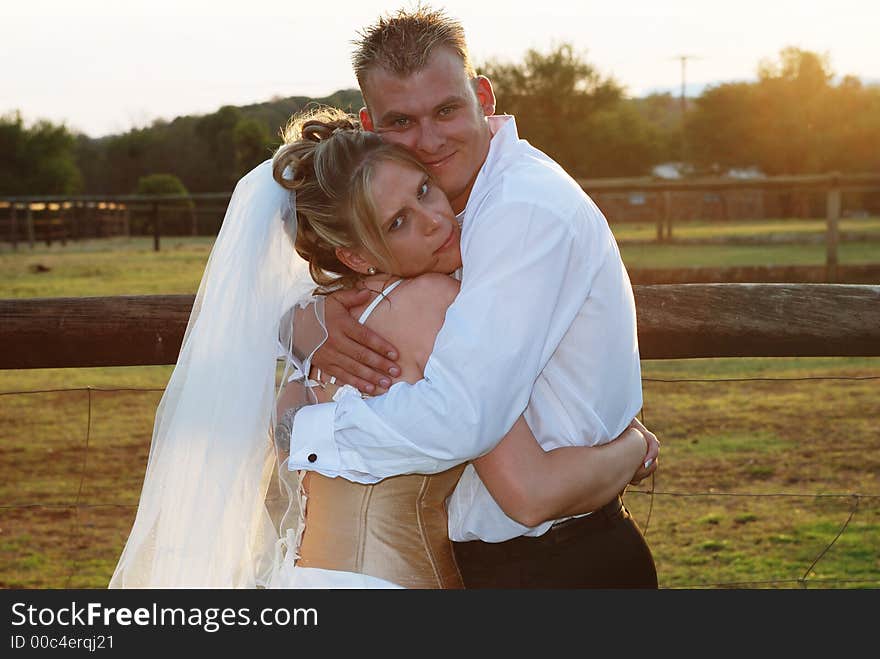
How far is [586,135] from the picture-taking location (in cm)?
4994

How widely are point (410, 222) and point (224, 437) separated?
0.57 m

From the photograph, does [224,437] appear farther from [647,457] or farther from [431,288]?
[647,457]

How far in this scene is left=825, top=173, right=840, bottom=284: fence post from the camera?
520 inches

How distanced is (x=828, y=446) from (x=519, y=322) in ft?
17.5

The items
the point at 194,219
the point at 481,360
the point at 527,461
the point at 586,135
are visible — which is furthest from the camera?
the point at 586,135

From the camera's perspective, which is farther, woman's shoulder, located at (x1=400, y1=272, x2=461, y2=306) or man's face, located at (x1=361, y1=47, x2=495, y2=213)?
man's face, located at (x1=361, y1=47, x2=495, y2=213)

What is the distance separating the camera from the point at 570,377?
1875 mm

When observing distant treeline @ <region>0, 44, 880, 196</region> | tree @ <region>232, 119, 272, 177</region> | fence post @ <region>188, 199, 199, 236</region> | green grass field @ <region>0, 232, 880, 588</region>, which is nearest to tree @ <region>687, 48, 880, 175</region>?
distant treeline @ <region>0, 44, 880, 196</region>

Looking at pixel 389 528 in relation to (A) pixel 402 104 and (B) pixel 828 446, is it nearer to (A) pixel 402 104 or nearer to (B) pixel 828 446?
(A) pixel 402 104

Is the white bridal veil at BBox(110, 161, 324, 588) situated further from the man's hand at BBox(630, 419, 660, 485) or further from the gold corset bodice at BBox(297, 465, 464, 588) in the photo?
the man's hand at BBox(630, 419, 660, 485)

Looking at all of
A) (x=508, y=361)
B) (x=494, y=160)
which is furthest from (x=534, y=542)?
(x=494, y=160)

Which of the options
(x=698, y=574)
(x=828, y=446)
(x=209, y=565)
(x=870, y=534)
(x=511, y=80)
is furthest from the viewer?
(x=511, y=80)

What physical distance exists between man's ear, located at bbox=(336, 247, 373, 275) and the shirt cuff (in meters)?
0.30

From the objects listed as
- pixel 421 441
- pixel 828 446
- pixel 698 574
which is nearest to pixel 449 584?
pixel 421 441
